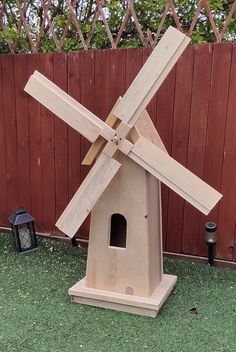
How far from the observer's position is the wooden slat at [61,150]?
128 inches

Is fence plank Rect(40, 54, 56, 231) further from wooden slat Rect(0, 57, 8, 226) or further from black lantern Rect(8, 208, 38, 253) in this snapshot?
wooden slat Rect(0, 57, 8, 226)

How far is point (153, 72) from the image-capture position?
216 centimetres

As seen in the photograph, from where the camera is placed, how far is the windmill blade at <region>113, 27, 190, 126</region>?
2.12 m

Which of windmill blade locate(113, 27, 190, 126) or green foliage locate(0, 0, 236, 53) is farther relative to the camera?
green foliage locate(0, 0, 236, 53)

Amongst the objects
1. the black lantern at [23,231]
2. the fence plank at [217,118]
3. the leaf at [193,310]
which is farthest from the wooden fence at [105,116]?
the leaf at [193,310]

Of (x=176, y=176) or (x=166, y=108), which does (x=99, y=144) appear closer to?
(x=176, y=176)

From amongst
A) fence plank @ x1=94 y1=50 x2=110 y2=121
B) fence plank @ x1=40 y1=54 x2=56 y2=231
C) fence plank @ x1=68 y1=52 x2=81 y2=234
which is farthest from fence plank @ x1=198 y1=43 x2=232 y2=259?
fence plank @ x1=40 y1=54 x2=56 y2=231

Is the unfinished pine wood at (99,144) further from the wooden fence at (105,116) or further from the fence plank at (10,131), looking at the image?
the fence plank at (10,131)

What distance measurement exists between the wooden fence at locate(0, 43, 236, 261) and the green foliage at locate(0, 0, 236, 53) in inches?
12.8

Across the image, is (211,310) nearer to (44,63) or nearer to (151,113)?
(151,113)

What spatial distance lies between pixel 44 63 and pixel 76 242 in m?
1.52

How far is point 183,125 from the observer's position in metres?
2.96

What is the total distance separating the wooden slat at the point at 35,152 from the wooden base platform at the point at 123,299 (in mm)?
1132

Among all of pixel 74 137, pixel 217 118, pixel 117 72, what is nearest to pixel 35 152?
pixel 74 137
